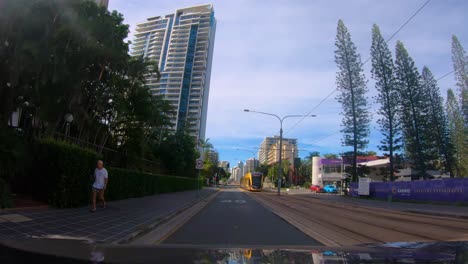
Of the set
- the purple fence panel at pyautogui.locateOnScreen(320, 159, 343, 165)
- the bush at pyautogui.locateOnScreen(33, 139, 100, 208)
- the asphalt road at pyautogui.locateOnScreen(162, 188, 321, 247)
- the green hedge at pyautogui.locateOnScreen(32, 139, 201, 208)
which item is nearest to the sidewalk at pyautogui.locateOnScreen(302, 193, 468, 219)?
the asphalt road at pyautogui.locateOnScreen(162, 188, 321, 247)

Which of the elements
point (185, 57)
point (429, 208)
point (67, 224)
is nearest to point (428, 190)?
point (429, 208)

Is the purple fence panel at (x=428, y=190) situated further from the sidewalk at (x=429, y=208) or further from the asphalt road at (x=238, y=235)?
the asphalt road at (x=238, y=235)

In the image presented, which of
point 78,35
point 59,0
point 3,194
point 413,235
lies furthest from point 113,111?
point 413,235

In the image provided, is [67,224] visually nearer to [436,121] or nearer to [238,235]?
[238,235]

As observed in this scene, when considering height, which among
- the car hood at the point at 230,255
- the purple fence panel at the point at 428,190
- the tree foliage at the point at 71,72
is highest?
the tree foliage at the point at 71,72

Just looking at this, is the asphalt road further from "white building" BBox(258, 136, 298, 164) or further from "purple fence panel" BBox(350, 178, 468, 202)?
"white building" BBox(258, 136, 298, 164)

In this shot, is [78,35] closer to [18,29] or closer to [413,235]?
[18,29]

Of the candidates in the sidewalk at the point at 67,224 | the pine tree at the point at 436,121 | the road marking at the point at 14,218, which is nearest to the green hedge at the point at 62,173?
the sidewalk at the point at 67,224

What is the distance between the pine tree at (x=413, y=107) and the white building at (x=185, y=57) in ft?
135

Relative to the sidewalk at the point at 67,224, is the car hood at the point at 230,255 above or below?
above

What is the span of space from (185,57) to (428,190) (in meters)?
65.4

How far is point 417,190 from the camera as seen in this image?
108ft

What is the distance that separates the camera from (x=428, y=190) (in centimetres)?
3127

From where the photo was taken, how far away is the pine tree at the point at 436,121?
4991cm
